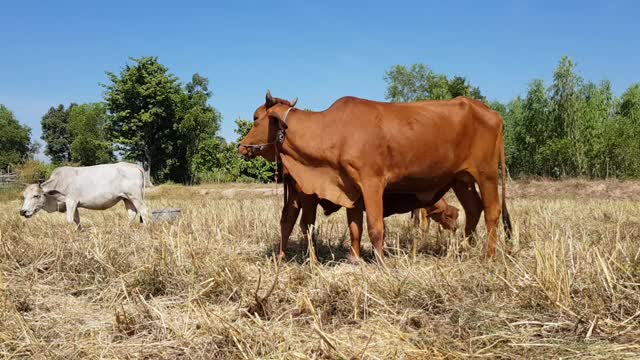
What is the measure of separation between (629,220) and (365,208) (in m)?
5.59

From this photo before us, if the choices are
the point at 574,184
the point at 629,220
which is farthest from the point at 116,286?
the point at 574,184

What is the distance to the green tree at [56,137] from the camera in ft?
227

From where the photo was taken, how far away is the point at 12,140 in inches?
2849

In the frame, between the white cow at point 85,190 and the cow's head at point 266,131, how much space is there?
4466 mm

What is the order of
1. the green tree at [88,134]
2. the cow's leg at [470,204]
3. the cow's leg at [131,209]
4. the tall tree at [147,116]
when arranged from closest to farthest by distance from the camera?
the cow's leg at [470,204]
the cow's leg at [131,209]
the tall tree at [147,116]
the green tree at [88,134]

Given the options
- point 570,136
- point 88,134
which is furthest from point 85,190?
point 88,134

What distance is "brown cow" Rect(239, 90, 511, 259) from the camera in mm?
5070

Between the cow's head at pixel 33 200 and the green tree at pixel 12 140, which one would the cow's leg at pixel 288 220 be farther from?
the green tree at pixel 12 140

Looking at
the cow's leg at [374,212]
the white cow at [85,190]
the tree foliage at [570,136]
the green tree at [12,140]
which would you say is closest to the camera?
the cow's leg at [374,212]

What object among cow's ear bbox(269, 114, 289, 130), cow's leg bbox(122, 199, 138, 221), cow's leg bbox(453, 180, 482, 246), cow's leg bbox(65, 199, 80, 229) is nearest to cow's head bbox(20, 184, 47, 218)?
cow's leg bbox(65, 199, 80, 229)

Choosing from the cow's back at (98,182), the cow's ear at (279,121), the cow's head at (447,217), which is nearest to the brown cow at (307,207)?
the cow's ear at (279,121)

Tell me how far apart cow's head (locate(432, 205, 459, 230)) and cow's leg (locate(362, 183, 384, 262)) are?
9.54 feet

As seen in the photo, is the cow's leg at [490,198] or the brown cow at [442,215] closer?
the cow's leg at [490,198]

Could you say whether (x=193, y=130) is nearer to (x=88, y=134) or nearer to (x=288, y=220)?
(x=88, y=134)
